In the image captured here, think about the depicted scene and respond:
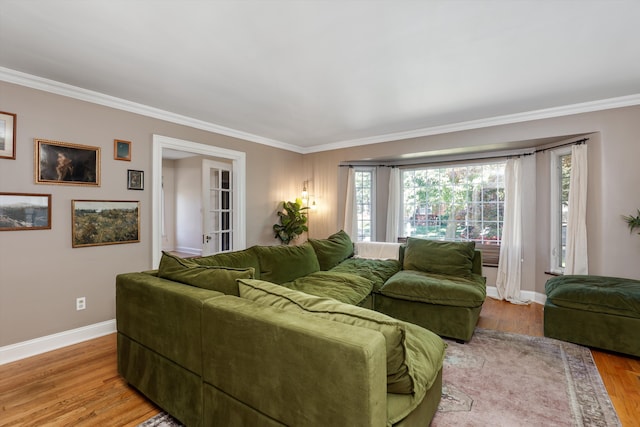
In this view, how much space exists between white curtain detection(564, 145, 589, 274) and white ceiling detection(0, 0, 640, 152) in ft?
2.01

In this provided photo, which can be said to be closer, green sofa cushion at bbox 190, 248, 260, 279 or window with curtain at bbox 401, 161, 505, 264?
green sofa cushion at bbox 190, 248, 260, 279

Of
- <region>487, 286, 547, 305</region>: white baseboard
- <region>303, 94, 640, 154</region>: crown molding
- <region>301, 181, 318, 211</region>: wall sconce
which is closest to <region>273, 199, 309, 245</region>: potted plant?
<region>301, 181, 318, 211</region>: wall sconce

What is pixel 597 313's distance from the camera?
8.73ft

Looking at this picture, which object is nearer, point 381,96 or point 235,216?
point 381,96

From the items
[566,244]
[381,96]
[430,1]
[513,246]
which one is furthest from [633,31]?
[513,246]

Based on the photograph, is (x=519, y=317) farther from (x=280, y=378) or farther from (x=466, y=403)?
(x=280, y=378)

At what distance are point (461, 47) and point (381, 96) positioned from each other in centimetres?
101

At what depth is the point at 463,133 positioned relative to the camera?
13.3 feet

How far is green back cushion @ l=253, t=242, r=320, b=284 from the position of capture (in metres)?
2.91

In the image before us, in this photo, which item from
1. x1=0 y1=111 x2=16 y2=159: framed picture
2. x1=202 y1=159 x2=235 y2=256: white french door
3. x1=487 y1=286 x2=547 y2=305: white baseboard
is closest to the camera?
x1=0 y1=111 x2=16 y2=159: framed picture

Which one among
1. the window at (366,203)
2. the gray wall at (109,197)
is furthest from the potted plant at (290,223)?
the gray wall at (109,197)

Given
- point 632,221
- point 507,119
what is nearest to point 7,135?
point 507,119

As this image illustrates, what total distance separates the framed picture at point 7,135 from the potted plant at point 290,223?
326 cm

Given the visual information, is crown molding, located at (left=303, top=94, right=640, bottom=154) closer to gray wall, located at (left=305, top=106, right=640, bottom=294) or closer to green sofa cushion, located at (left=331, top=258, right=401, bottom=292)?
gray wall, located at (left=305, top=106, right=640, bottom=294)
